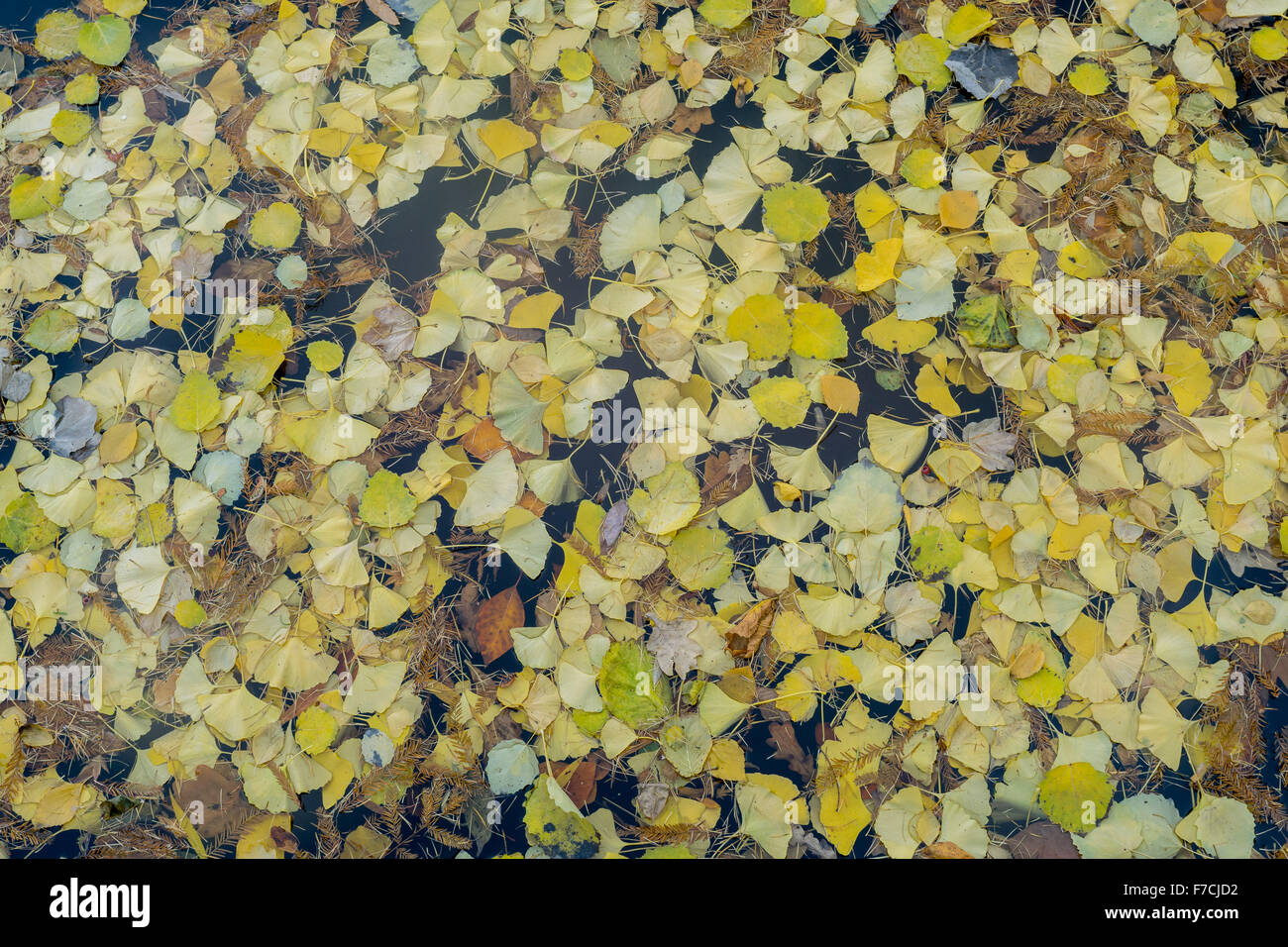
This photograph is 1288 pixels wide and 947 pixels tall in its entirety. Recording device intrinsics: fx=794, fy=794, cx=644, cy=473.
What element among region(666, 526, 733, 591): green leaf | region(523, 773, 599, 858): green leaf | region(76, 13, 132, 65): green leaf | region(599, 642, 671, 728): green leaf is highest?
region(76, 13, 132, 65): green leaf

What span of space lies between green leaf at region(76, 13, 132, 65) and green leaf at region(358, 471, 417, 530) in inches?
27.7

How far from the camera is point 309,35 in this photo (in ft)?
3.50

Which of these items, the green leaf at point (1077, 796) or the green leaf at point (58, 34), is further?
the green leaf at point (58, 34)

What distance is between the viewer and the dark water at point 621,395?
99cm

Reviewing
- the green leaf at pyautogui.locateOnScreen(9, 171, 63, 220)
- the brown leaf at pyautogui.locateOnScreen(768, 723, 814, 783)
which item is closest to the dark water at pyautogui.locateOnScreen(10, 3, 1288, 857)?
the brown leaf at pyautogui.locateOnScreen(768, 723, 814, 783)

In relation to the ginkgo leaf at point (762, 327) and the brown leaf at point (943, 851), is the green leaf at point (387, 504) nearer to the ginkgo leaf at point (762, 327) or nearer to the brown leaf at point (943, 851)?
the ginkgo leaf at point (762, 327)

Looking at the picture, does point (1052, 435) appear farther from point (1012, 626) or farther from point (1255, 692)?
point (1255, 692)

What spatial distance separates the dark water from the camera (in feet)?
3.25

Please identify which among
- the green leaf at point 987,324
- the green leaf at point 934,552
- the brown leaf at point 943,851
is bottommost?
the brown leaf at point 943,851

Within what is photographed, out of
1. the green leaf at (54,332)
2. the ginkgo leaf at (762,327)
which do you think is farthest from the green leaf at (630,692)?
the green leaf at (54,332)

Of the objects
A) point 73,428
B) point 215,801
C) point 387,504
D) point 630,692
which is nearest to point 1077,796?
point 630,692

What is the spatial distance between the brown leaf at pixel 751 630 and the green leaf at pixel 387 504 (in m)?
0.43

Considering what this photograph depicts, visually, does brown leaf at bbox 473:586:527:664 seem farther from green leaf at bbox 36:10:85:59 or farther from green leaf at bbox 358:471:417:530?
green leaf at bbox 36:10:85:59

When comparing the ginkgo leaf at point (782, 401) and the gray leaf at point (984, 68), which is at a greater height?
the gray leaf at point (984, 68)
